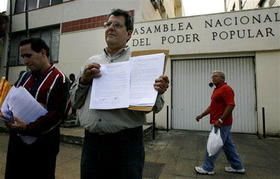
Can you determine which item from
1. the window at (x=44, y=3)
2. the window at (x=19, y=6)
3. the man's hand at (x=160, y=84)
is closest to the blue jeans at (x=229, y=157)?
the man's hand at (x=160, y=84)

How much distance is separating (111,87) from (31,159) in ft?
3.54

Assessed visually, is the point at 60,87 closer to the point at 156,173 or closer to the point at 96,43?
the point at 156,173

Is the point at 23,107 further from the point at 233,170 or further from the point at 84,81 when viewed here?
the point at 233,170

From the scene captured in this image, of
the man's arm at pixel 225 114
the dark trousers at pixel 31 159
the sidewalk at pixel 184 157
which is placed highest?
the man's arm at pixel 225 114

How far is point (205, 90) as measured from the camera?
23.6ft

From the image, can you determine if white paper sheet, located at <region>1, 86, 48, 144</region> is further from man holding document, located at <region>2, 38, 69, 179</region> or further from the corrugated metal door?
the corrugated metal door

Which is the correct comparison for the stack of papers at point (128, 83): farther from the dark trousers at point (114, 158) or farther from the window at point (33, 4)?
the window at point (33, 4)

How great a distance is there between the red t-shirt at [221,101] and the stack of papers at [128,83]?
243 cm

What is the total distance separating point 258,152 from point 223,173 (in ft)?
6.54

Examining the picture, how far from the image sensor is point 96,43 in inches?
339

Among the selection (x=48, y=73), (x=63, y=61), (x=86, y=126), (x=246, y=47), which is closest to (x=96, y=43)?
(x=63, y=61)

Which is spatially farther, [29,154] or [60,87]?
[60,87]

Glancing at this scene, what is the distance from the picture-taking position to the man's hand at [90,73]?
137 cm

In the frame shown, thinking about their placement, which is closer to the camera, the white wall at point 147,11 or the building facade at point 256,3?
the building facade at point 256,3
